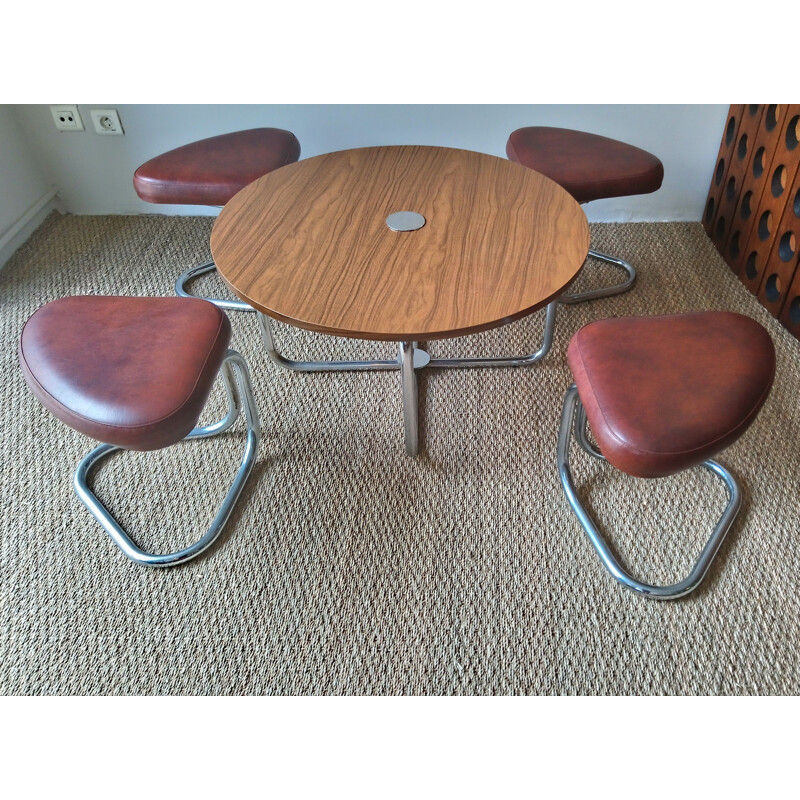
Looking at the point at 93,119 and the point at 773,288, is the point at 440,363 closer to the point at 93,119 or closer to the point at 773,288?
the point at 773,288

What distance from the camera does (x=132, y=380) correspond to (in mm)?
1170

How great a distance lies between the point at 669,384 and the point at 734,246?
1331 mm

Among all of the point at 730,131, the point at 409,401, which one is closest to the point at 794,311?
the point at 730,131

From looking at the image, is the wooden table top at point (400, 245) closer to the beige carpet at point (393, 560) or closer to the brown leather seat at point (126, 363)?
the brown leather seat at point (126, 363)

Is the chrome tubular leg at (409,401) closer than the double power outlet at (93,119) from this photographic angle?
Yes

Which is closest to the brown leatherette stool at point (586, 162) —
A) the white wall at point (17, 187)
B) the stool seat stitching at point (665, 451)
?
the stool seat stitching at point (665, 451)

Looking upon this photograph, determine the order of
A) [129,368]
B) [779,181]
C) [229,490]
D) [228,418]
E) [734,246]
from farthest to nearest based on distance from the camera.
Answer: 1. [734,246]
2. [779,181]
3. [228,418]
4. [229,490]
5. [129,368]

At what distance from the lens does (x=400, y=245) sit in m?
1.33

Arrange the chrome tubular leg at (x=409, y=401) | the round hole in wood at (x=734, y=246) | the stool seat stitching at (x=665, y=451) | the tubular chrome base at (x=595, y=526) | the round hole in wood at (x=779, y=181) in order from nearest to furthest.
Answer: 1. the stool seat stitching at (x=665, y=451)
2. the tubular chrome base at (x=595, y=526)
3. the chrome tubular leg at (x=409, y=401)
4. the round hole in wood at (x=779, y=181)
5. the round hole in wood at (x=734, y=246)

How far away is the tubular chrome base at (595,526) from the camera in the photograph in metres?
1.30

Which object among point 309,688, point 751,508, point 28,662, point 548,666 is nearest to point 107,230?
point 28,662

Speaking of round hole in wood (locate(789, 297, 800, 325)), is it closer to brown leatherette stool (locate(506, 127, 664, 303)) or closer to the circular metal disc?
brown leatherette stool (locate(506, 127, 664, 303))

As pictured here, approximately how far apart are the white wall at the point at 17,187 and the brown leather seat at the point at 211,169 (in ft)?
2.60

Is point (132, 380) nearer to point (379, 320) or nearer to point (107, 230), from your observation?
point (379, 320)
